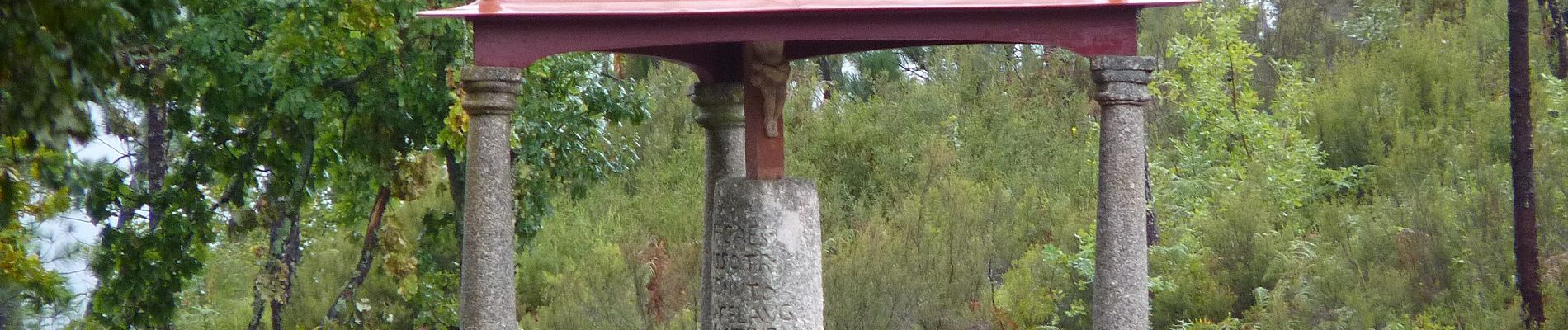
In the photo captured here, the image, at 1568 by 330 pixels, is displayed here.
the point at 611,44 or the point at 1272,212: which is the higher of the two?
the point at 1272,212

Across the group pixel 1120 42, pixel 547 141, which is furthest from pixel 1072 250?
pixel 1120 42

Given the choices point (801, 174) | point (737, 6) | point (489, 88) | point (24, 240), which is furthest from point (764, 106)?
point (801, 174)

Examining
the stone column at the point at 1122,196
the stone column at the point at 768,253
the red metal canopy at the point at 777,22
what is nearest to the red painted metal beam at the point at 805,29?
the red metal canopy at the point at 777,22

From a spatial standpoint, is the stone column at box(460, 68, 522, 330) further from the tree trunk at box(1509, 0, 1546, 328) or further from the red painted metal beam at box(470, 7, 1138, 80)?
the tree trunk at box(1509, 0, 1546, 328)

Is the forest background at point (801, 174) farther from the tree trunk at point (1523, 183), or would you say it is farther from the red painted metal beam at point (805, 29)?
the red painted metal beam at point (805, 29)

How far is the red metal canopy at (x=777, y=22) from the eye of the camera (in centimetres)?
631

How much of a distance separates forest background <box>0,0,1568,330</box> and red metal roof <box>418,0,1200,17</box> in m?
1.61

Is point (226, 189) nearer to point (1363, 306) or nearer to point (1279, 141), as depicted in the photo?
point (1363, 306)

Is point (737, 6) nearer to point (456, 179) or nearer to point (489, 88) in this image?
point (489, 88)

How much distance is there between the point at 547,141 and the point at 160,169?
5103 millimetres

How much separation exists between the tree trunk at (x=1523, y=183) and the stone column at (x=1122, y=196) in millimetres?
4529

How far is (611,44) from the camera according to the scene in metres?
6.50

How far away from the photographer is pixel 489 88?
249 inches

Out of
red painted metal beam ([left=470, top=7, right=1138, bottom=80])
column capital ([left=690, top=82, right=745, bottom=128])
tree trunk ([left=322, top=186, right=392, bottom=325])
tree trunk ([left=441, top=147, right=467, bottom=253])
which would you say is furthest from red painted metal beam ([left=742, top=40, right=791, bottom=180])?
tree trunk ([left=322, top=186, right=392, bottom=325])
